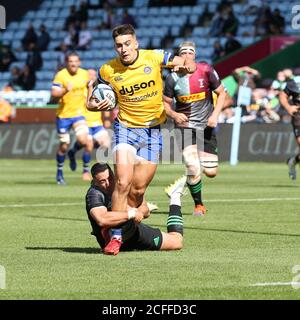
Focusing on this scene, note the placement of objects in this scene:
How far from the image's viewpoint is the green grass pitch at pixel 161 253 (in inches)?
370

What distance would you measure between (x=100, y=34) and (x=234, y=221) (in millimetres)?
28706

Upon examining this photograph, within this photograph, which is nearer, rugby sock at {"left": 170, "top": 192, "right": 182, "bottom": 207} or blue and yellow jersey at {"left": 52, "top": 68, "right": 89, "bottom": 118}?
rugby sock at {"left": 170, "top": 192, "right": 182, "bottom": 207}

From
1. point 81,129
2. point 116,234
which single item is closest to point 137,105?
point 116,234

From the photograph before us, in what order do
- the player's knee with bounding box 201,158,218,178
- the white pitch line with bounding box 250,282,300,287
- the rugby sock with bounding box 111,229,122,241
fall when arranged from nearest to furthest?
the white pitch line with bounding box 250,282,300,287 < the rugby sock with bounding box 111,229,122,241 < the player's knee with bounding box 201,158,218,178

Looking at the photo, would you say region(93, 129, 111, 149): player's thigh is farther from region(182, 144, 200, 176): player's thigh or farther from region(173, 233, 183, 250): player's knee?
region(173, 233, 183, 250): player's knee

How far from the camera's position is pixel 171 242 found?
12.1 metres

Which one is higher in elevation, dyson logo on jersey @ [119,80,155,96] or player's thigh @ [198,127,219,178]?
dyson logo on jersey @ [119,80,155,96]

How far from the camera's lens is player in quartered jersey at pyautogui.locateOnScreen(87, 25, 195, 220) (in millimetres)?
12680

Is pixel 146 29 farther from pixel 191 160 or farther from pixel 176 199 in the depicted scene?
pixel 176 199

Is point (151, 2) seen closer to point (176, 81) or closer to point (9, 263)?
point (176, 81)

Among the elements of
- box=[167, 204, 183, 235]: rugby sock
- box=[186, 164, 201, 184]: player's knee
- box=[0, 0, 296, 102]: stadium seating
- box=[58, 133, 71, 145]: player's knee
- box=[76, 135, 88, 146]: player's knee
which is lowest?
box=[0, 0, 296, 102]: stadium seating

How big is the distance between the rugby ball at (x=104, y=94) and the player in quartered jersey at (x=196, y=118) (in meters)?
4.16

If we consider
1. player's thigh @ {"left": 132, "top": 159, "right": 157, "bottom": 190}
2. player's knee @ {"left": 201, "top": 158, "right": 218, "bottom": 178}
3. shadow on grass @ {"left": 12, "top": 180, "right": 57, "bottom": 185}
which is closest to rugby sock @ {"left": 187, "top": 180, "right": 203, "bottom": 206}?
player's knee @ {"left": 201, "top": 158, "right": 218, "bottom": 178}

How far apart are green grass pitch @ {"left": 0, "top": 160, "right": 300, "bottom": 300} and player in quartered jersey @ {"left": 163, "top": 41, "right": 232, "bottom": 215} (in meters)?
0.62
